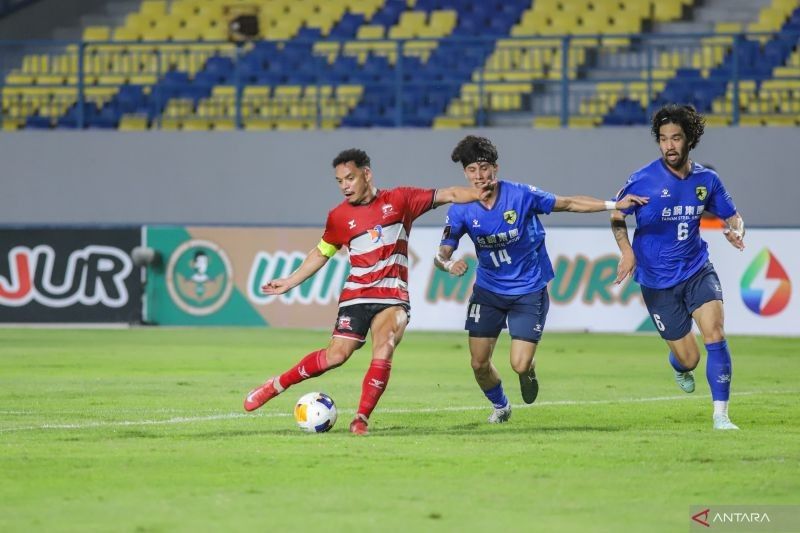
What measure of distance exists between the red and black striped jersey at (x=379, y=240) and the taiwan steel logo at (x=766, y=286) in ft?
35.8

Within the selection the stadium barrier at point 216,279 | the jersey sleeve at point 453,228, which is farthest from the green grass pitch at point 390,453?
the stadium barrier at point 216,279

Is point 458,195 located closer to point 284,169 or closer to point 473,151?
point 473,151

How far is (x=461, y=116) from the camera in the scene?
79.9 ft

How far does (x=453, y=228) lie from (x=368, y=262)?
0.94 m

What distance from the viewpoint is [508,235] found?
10055mm

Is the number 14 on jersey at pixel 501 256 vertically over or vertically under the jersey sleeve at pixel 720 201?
under

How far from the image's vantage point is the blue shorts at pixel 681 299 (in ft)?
32.6

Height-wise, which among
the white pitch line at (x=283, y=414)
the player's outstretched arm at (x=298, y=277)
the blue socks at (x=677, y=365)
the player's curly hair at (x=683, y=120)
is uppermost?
the player's curly hair at (x=683, y=120)

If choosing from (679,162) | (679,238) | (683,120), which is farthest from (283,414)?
(683,120)

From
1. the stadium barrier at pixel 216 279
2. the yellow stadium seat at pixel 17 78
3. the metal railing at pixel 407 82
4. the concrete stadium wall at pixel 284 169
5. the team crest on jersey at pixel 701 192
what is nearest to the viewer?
the team crest on jersey at pixel 701 192

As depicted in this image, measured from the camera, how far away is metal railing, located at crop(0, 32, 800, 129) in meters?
23.1

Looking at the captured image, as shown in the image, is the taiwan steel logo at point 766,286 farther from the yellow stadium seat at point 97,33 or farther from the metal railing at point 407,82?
the yellow stadium seat at point 97,33

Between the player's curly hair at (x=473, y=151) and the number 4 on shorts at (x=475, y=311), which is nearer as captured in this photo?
the player's curly hair at (x=473, y=151)

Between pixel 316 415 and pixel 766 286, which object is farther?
pixel 766 286
